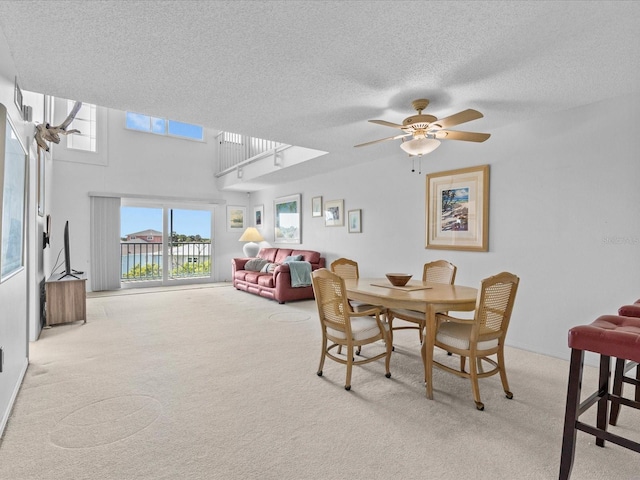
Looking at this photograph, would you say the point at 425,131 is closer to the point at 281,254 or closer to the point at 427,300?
the point at 427,300

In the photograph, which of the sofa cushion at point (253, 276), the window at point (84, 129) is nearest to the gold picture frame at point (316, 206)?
the sofa cushion at point (253, 276)

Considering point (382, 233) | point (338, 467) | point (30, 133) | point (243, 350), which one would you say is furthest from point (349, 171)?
point (338, 467)

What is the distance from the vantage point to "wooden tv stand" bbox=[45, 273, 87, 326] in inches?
168

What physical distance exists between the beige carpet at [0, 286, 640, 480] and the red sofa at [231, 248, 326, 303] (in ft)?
7.10

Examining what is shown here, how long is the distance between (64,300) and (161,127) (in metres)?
4.70

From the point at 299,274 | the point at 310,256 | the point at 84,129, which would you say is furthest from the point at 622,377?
the point at 84,129

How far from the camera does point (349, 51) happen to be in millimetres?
2213

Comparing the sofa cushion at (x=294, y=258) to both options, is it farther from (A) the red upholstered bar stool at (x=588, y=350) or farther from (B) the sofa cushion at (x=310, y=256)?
(A) the red upholstered bar stool at (x=588, y=350)

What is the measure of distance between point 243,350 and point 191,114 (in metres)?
2.42

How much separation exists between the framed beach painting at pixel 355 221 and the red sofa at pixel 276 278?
0.94 m

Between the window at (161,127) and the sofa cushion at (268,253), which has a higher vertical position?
the window at (161,127)

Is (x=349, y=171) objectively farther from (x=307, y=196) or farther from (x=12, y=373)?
(x=12, y=373)

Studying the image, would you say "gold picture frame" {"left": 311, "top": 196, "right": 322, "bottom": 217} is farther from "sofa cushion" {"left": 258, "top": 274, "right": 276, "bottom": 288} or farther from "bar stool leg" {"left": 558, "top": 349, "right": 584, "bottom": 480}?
"bar stool leg" {"left": 558, "top": 349, "right": 584, "bottom": 480}

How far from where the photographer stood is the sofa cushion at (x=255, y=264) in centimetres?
696
